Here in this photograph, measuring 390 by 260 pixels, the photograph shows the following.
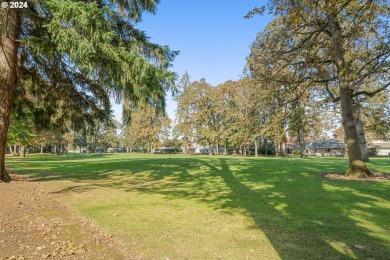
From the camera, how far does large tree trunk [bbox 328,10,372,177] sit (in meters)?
12.3

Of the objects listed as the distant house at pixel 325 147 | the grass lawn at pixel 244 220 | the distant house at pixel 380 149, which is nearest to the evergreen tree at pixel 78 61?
the grass lawn at pixel 244 220

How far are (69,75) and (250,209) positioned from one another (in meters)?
9.81

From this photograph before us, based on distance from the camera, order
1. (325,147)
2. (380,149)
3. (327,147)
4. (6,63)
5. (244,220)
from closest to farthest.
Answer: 1. (244,220)
2. (6,63)
3. (380,149)
4. (327,147)
5. (325,147)

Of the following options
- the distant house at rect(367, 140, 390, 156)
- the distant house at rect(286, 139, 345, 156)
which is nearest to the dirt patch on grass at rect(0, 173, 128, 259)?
the distant house at rect(286, 139, 345, 156)

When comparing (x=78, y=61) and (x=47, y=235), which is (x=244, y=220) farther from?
(x=78, y=61)

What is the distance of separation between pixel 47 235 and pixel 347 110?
13615 millimetres

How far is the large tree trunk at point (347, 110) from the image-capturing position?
40.4ft

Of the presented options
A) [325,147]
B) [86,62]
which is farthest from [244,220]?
[325,147]

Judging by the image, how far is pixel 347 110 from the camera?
13.5 metres

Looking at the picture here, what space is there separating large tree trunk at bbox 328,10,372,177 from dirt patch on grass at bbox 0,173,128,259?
1175 cm

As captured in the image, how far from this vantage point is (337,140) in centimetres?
7881

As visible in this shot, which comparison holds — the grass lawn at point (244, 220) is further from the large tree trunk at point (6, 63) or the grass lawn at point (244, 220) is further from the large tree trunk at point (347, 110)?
the large tree trunk at point (6, 63)

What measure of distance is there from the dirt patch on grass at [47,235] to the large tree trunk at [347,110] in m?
11.7

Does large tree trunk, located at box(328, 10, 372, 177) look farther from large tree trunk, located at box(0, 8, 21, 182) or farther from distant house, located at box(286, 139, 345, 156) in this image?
distant house, located at box(286, 139, 345, 156)
